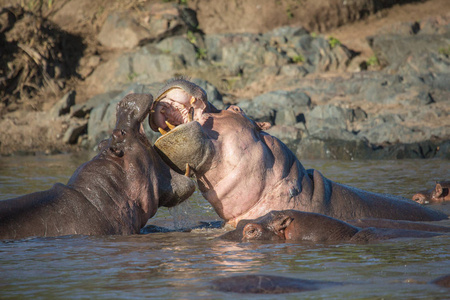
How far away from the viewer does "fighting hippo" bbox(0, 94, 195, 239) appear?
214 inches

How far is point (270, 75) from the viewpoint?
811 inches

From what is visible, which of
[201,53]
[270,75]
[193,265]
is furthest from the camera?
[201,53]

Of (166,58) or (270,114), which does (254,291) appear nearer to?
(270,114)

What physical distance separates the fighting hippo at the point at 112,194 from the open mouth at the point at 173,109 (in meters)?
0.19

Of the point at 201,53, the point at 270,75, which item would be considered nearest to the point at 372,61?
the point at 270,75

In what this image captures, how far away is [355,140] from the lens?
587 inches

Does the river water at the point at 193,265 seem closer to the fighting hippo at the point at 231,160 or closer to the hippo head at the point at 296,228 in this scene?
the hippo head at the point at 296,228

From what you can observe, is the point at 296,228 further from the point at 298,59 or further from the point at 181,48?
Answer: the point at 181,48

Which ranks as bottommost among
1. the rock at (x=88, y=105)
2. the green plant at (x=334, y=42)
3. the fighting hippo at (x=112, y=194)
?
the fighting hippo at (x=112, y=194)

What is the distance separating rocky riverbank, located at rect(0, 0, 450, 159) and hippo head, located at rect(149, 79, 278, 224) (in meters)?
8.81

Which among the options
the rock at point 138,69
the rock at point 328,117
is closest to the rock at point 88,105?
the rock at point 138,69

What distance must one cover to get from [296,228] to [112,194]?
1.57 metres

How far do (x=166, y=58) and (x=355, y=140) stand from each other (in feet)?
29.5

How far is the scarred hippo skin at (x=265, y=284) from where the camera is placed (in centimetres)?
379
